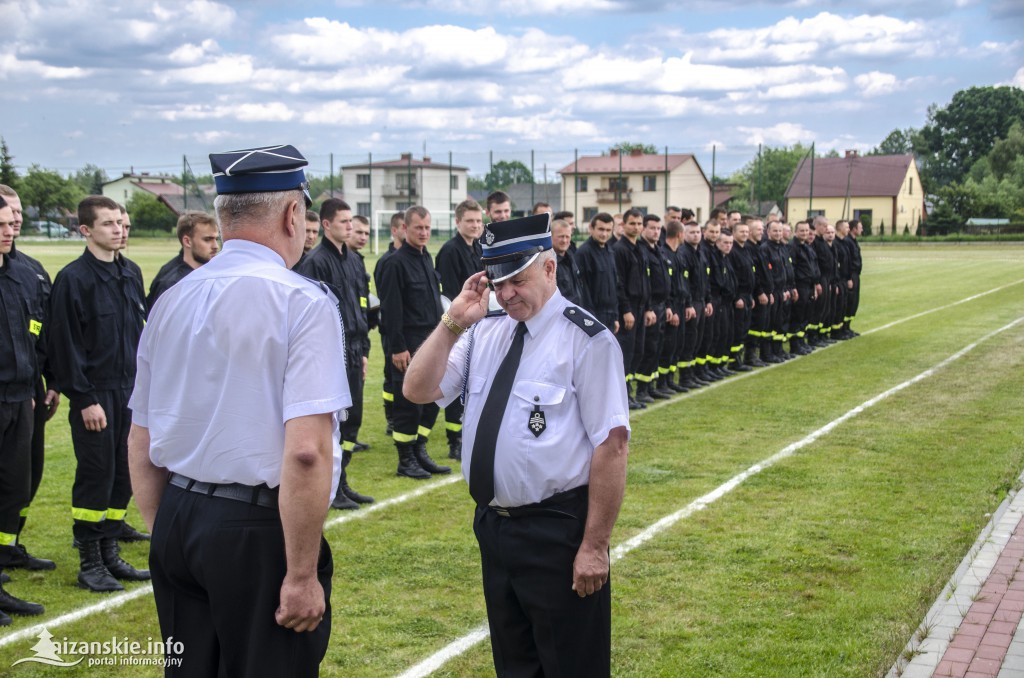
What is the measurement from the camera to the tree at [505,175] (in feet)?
169

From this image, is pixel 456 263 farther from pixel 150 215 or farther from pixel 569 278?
pixel 150 215

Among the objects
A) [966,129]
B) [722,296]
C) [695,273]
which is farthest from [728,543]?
[966,129]

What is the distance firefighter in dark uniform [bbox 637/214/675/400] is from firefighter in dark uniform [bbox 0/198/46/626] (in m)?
7.94

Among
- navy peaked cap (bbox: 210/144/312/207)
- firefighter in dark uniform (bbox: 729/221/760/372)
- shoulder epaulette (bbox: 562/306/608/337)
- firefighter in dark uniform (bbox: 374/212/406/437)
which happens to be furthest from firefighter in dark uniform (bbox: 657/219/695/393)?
navy peaked cap (bbox: 210/144/312/207)

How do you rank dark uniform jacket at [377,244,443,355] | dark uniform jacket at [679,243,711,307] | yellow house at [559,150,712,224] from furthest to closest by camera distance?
yellow house at [559,150,712,224]
dark uniform jacket at [679,243,711,307]
dark uniform jacket at [377,244,443,355]

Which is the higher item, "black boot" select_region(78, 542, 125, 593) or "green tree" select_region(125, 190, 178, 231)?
"green tree" select_region(125, 190, 178, 231)

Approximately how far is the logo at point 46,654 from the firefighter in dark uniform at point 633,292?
25.8ft

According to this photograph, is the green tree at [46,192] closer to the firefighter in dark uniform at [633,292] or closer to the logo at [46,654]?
the firefighter in dark uniform at [633,292]

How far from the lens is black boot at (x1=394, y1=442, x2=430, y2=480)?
8.41m

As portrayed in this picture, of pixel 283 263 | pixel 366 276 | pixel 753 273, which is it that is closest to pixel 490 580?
pixel 283 263

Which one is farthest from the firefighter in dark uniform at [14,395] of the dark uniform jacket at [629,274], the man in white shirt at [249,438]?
the dark uniform jacket at [629,274]

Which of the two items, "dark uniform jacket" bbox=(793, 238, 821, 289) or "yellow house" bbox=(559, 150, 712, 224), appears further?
"yellow house" bbox=(559, 150, 712, 224)

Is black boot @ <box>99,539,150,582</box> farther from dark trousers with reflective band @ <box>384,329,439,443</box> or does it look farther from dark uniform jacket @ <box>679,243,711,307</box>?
dark uniform jacket @ <box>679,243,711,307</box>

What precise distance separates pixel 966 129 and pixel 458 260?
114378mm
